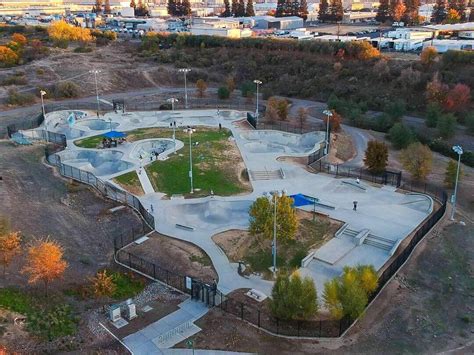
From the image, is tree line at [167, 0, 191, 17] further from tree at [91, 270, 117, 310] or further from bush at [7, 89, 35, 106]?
tree at [91, 270, 117, 310]

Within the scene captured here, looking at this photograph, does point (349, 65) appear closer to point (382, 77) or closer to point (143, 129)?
point (382, 77)

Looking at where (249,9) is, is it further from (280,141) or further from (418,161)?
(418,161)

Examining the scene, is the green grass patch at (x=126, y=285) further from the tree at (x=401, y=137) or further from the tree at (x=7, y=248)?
the tree at (x=401, y=137)

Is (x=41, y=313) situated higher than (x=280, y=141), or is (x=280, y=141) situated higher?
(x=41, y=313)

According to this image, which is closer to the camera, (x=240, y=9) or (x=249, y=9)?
(x=249, y=9)

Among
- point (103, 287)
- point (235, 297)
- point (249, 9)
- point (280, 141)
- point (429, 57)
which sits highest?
point (249, 9)

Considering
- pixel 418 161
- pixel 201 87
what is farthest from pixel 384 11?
pixel 418 161

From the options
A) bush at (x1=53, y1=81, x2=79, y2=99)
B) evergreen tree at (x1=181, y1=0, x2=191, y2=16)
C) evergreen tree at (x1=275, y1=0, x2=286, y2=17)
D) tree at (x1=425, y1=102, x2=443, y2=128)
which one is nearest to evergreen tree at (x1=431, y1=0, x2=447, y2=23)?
evergreen tree at (x1=275, y1=0, x2=286, y2=17)

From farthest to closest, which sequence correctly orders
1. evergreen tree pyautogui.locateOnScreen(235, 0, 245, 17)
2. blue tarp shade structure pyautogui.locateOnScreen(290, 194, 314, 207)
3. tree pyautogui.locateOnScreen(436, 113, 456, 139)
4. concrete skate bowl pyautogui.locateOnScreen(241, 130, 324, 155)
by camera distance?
evergreen tree pyautogui.locateOnScreen(235, 0, 245, 17) → tree pyautogui.locateOnScreen(436, 113, 456, 139) → concrete skate bowl pyautogui.locateOnScreen(241, 130, 324, 155) → blue tarp shade structure pyautogui.locateOnScreen(290, 194, 314, 207)

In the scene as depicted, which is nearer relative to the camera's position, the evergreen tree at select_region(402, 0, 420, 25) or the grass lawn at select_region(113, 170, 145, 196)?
the grass lawn at select_region(113, 170, 145, 196)
